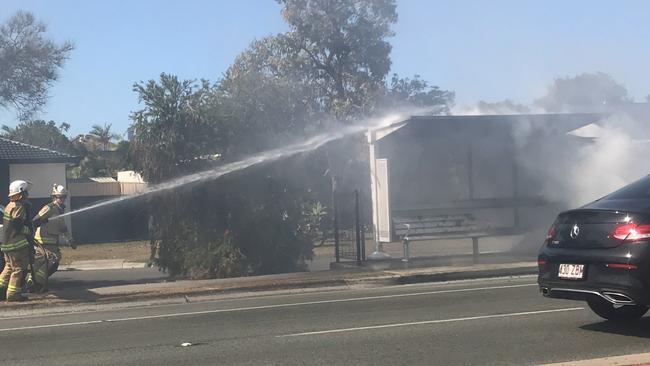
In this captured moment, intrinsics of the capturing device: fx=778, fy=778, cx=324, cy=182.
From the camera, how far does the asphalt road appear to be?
719 cm

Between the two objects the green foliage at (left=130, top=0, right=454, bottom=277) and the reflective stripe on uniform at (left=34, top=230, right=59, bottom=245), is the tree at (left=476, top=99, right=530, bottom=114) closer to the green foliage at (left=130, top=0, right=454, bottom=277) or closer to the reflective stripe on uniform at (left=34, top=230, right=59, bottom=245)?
the green foliage at (left=130, top=0, right=454, bottom=277)

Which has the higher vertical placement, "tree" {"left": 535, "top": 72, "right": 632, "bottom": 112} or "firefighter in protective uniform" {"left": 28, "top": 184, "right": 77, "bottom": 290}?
"tree" {"left": 535, "top": 72, "right": 632, "bottom": 112}

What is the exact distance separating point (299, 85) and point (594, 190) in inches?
713

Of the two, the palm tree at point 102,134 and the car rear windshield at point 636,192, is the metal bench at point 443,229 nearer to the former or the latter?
the car rear windshield at point 636,192

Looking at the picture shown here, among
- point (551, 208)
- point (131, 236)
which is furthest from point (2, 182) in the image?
point (551, 208)

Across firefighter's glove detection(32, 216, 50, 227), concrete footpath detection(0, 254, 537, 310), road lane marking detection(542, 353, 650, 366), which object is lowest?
road lane marking detection(542, 353, 650, 366)

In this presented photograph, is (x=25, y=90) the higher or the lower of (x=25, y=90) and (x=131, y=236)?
the higher

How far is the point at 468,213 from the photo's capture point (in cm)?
1742

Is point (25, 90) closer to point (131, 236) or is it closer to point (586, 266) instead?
point (131, 236)

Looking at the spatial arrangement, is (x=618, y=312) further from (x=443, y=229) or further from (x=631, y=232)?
(x=443, y=229)

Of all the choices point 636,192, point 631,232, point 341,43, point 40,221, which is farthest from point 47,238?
point 341,43

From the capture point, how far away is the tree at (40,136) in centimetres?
5122

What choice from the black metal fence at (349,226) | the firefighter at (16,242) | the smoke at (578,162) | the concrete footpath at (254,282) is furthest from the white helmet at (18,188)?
the smoke at (578,162)

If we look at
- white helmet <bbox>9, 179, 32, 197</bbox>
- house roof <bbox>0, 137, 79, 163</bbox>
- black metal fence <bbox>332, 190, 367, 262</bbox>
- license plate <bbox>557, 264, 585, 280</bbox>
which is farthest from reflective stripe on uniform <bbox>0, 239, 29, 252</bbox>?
house roof <bbox>0, 137, 79, 163</bbox>
